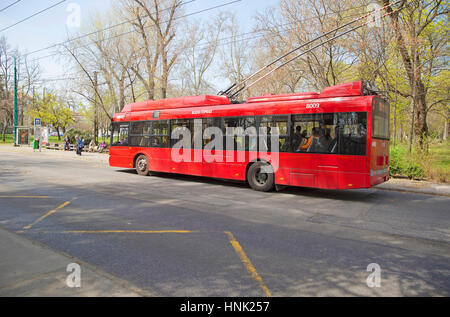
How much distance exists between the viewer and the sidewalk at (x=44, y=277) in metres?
3.35

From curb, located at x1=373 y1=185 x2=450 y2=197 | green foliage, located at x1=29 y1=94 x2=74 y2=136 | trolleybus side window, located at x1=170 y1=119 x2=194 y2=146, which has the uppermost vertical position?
green foliage, located at x1=29 y1=94 x2=74 y2=136

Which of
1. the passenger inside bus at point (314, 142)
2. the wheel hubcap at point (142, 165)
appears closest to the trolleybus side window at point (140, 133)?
the wheel hubcap at point (142, 165)

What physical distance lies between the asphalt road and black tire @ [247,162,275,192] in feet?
1.64

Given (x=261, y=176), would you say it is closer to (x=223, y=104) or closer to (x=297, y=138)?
(x=297, y=138)

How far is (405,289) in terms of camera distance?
369cm

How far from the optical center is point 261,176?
10828mm

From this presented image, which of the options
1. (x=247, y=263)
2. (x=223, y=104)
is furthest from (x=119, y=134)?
(x=247, y=263)

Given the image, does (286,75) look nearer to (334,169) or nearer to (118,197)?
(334,169)

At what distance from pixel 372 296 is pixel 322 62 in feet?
67.0

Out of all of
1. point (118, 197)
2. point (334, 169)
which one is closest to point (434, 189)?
point (334, 169)

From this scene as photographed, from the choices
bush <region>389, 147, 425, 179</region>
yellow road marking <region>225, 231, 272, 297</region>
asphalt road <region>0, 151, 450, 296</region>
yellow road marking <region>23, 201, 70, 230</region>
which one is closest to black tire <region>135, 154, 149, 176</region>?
asphalt road <region>0, 151, 450, 296</region>

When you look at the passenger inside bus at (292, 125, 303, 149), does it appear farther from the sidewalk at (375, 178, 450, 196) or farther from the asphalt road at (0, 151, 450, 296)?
the sidewalk at (375, 178, 450, 196)

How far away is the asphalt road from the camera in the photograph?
150 inches

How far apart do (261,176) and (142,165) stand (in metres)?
6.17
